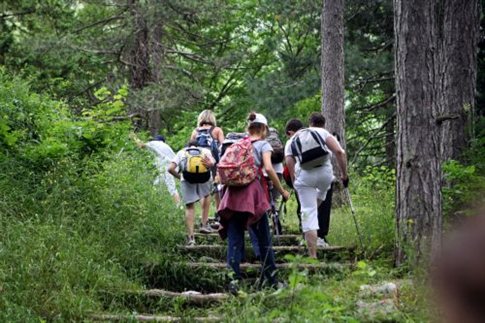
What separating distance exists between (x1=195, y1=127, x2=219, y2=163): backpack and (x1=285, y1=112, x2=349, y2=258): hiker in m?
2.11

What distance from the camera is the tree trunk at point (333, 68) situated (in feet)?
42.5

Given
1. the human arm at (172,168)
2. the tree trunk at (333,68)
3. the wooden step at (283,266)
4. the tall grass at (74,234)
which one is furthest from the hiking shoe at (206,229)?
the tree trunk at (333,68)

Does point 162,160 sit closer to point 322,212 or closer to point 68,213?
point 322,212

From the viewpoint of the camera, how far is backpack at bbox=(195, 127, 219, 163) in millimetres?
10312

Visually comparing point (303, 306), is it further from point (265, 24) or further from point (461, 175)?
point (265, 24)

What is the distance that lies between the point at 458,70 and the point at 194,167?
167 inches

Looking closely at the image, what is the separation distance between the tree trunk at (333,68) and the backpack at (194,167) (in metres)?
4.16

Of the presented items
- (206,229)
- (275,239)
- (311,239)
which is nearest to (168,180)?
(206,229)

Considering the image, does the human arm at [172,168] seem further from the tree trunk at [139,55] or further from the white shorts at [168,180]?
the tree trunk at [139,55]

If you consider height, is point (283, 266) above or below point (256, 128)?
below

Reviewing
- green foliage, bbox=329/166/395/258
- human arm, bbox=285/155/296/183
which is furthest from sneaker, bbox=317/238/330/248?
human arm, bbox=285/155/296/183

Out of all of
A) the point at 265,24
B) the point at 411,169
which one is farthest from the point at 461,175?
the point at 265,24

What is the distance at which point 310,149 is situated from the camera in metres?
8.23

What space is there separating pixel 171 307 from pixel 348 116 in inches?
432
